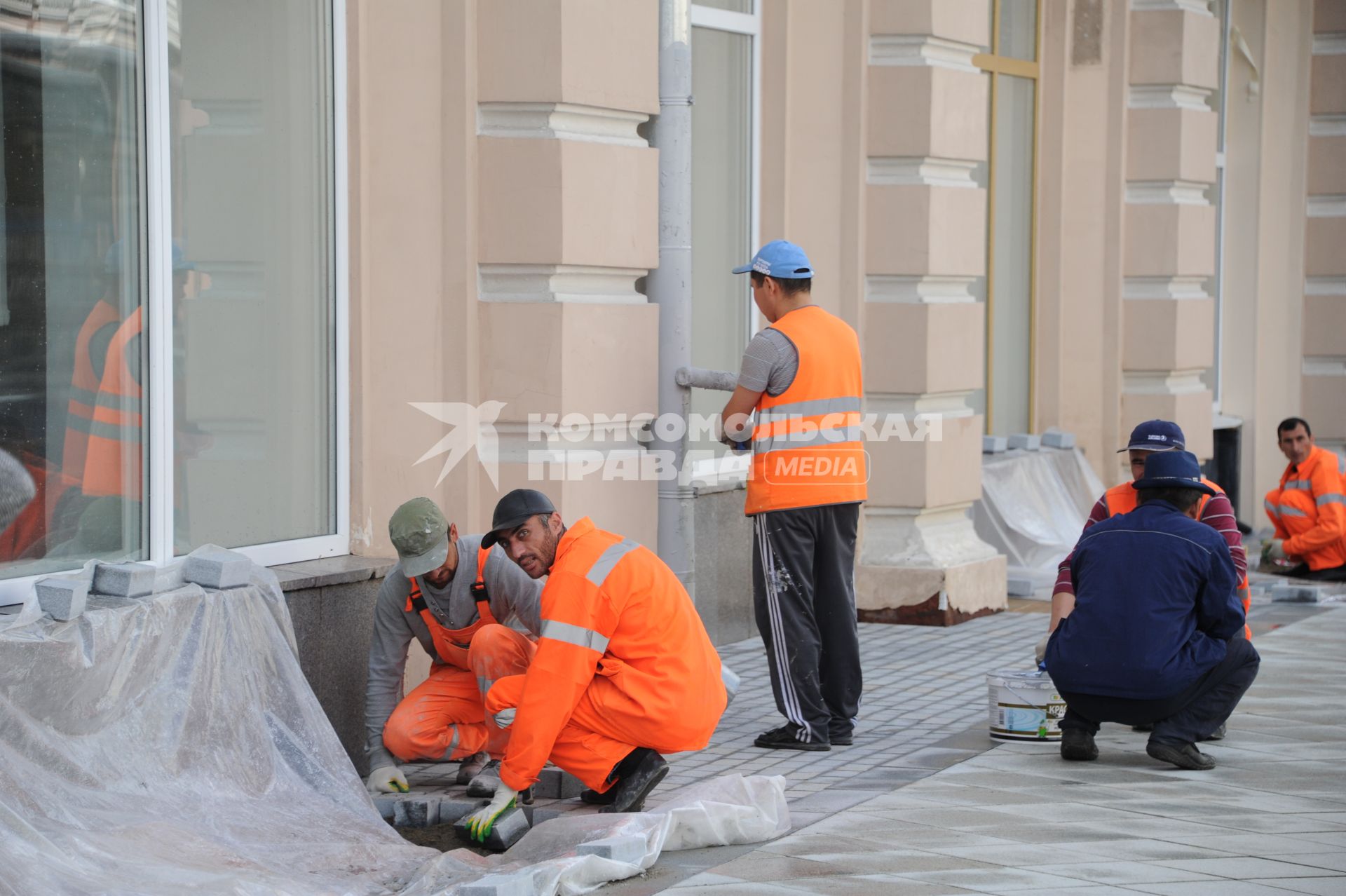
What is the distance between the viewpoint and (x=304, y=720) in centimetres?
558

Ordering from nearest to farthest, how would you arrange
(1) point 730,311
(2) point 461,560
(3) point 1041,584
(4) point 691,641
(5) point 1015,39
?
(4) point 691,641 < (2) point 461,560 < (1) point 730,311 < (3) point 1041,584 < (5) point 1015,39

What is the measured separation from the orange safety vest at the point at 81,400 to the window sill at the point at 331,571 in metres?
0.76

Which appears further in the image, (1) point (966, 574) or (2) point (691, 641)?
(1) point (966, 574)

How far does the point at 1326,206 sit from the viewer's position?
1505cm

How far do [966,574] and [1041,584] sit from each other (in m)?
1.15

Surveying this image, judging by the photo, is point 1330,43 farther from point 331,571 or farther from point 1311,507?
point 331,571

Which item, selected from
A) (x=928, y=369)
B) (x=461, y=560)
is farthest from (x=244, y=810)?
(x=928, y=369)

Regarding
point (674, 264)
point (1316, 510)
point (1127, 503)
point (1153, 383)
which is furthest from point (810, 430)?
point (1153, 383)

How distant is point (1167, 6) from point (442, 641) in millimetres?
7885

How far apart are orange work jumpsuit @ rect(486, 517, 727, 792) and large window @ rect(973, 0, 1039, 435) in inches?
251

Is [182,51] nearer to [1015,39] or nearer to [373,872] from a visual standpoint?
[373,872]

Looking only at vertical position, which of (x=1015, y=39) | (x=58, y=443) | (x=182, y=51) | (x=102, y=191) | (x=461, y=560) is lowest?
(x=461, y=560)

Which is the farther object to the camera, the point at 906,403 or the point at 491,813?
the point at 906,403

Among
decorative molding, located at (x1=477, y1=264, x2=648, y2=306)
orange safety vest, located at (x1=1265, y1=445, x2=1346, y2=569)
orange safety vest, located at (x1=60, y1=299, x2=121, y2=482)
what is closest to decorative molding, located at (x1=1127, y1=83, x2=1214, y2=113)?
orange safety vest, located at (x1=1265, y1=445, x2=1346, y2=569)
